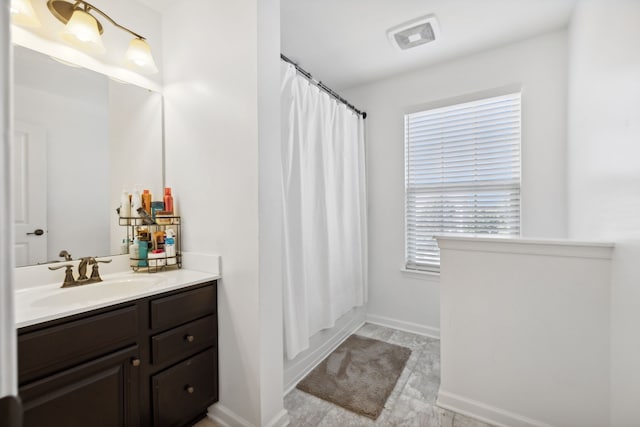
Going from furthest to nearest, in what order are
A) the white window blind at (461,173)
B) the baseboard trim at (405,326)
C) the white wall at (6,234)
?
1. the baseboard trim at (405,326)
2. the white window blind at (461,173)
3. the white wall at (6,234)

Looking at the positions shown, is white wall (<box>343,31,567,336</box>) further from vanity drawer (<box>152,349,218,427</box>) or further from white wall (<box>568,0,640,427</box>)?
vanity drawer (<box>152,349,218,427</box>)

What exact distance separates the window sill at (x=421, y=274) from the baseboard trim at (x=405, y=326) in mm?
452

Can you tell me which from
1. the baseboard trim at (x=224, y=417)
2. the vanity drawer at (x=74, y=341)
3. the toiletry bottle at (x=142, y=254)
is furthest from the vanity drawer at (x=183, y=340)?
the toiletry bottle at (x=142, y=254)

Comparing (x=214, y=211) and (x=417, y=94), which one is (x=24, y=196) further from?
(x=417, y=94)

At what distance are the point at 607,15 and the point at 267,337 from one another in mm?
2239

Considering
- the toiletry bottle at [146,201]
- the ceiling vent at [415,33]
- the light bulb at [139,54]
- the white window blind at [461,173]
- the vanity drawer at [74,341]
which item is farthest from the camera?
the white window blind at [461,173]

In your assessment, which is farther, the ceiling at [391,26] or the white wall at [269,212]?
the ceiling at [391,26]

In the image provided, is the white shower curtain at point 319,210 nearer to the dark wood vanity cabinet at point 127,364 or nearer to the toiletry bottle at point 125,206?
the dark wood vanity cabinet at point 127,364

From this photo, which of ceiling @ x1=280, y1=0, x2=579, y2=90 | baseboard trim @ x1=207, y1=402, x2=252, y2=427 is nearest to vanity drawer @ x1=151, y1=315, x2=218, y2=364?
baseboard trim @ x1=207, y1=402, x2=252, y2=427

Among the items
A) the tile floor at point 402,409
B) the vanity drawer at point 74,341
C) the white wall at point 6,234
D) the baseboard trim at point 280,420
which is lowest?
the tile floor at point 402,409

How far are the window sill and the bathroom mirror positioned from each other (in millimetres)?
2166

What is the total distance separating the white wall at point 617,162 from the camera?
3.47 ft

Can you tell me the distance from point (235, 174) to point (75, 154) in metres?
0.87

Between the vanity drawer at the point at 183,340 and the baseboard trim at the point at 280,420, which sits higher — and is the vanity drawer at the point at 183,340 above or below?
above
